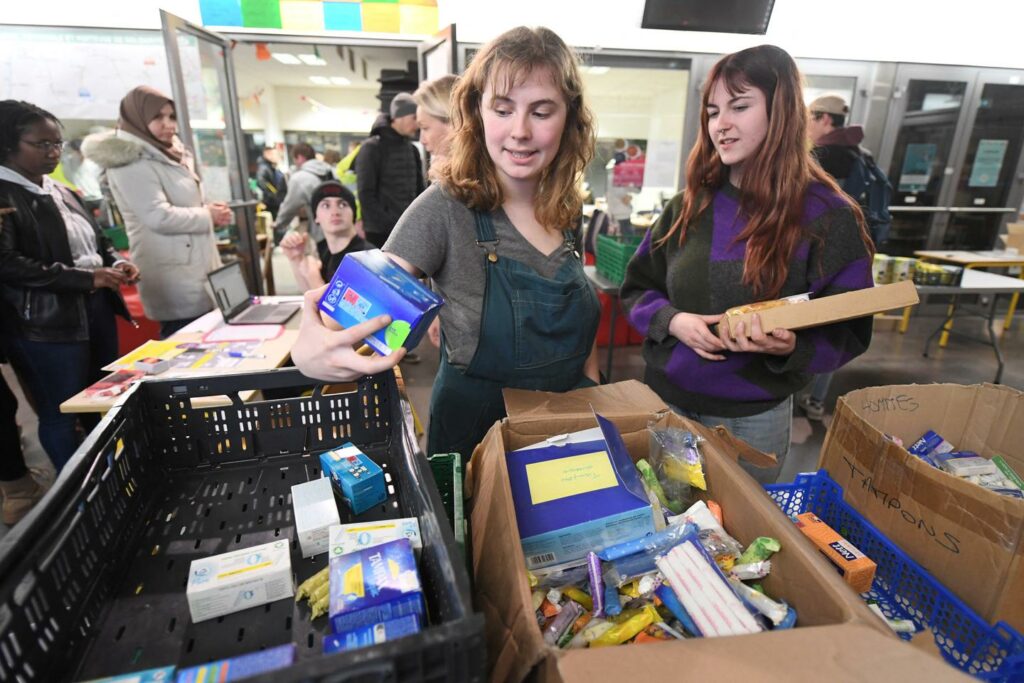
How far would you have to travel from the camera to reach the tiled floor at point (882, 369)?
327 cm

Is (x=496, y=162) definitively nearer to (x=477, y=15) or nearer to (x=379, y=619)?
(x=379, y=619)

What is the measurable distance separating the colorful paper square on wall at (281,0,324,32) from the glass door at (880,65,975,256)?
16.6 ft

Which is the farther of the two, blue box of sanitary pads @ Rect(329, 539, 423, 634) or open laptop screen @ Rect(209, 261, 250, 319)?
open laptop screen @ Rect(209, 261, 250, 319)

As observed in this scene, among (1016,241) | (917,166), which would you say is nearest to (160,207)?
(917,166)

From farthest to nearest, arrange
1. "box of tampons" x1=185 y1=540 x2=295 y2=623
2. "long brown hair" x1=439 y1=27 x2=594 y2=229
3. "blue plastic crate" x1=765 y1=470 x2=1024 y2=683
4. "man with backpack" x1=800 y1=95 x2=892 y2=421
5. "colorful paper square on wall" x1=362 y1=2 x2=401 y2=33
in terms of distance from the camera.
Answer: "colorful paper square on wall" x1=362 y1=2 x2=401 y2=33, "man with backpack" x1=800 y1=95 x2=892 y2=421, "long brown hair" x1=439 y1=27 x2=594 y2=229, "blue plastic crate" x1=765 y1=470 x2=1024 y2=683, "box of tampons" x1=185 y1=540 x2=295 y2=623

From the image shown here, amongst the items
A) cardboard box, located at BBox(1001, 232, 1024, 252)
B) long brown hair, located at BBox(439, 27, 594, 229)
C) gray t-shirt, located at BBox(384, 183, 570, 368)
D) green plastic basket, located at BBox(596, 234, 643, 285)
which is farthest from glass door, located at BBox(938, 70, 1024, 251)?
gray t-shirt, located at BBox(384, 183, 570, 368)

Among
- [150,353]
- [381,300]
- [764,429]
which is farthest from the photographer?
[150,353]

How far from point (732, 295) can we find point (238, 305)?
236 cm

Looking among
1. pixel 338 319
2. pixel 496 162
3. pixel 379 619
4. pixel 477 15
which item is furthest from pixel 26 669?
pixel 477 15

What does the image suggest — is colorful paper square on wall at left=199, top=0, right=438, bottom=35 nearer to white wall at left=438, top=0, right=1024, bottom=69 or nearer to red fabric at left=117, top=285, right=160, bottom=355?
white wall at left=438, top=0, right=1024, bottom=69

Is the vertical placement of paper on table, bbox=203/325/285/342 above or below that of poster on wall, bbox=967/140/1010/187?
below

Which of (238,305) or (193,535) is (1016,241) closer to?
(238,305)

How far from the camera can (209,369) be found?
199 cm

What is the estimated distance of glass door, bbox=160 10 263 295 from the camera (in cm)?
369
